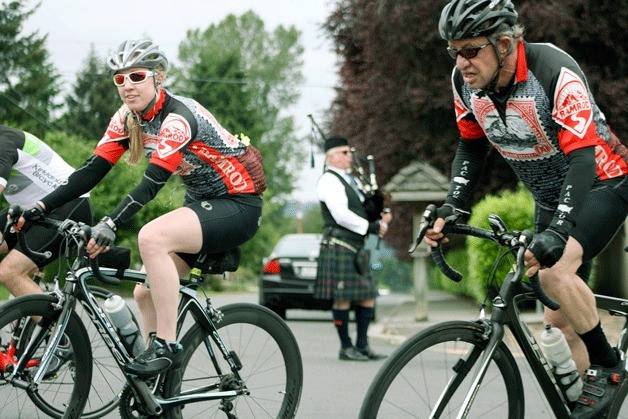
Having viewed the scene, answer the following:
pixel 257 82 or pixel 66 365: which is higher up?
pixel 257 82

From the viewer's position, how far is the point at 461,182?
5.04 metres

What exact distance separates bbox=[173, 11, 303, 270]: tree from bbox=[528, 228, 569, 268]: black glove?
46618 millimetres

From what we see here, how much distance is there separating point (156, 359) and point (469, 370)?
1.57m

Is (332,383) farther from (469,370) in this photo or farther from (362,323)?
(469,370)

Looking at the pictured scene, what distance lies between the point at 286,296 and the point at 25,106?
17.8 meters

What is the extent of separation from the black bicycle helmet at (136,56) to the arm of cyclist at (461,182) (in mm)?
1587

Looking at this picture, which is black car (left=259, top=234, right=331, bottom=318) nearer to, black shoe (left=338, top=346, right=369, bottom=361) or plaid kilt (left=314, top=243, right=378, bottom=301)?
plaid kilt (left=314, top=243, right=378, bottom=301)

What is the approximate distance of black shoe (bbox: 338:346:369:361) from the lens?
33.8 ft

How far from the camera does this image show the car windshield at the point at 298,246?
54.7ft

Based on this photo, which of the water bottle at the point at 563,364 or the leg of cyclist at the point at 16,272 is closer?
the water bottle at the point at 563,364

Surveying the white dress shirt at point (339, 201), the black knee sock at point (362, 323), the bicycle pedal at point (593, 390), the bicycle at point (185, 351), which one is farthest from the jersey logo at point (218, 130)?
the black knee sock at point (362, 323)

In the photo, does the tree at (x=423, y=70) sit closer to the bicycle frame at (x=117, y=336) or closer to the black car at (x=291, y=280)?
the black car at (x=291, y=280)

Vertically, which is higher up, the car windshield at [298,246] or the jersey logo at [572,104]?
the jersey logo at [572,104]

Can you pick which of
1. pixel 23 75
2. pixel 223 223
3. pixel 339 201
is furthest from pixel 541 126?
pixel 23 75
